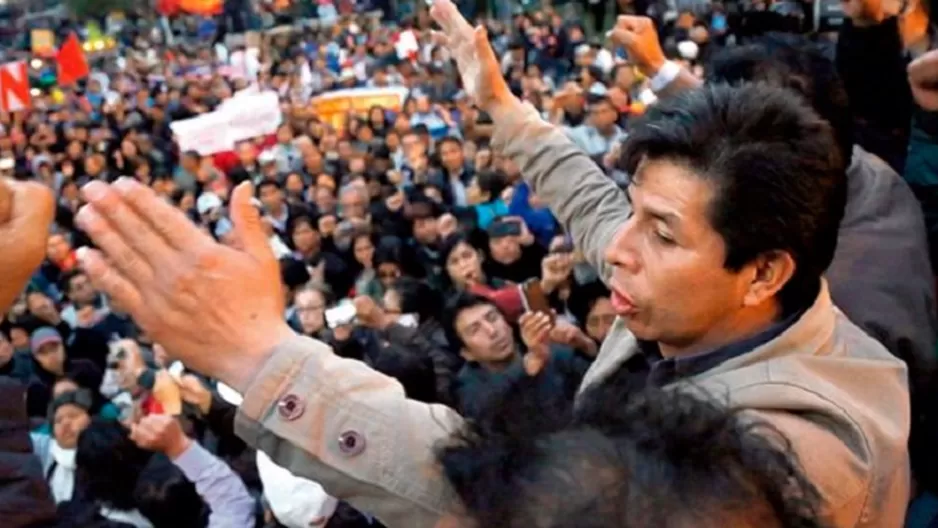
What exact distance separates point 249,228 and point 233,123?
7528 mm

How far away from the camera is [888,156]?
2492 mm

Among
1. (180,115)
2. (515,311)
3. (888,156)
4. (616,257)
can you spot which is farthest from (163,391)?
(180,115)

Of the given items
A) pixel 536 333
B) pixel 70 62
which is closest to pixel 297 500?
pixel 536 333

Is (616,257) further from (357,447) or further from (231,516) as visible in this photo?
(231,516)

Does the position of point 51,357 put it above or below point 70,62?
above

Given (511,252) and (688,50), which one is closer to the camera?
(511,252)

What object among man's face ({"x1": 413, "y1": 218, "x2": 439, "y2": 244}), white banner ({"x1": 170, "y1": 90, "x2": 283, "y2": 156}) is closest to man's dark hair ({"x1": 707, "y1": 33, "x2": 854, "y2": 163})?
man's face ({"x1": 413, "y1": 218, "x2": 439, "y2": 244})

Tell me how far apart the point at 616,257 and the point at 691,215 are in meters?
0.09

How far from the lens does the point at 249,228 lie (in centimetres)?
110

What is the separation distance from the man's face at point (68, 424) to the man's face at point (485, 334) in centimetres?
134

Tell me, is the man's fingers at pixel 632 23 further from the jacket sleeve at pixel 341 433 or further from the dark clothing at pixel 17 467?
the jacket sleeve at pixel 341 433

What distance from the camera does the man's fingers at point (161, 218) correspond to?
1.06 meters

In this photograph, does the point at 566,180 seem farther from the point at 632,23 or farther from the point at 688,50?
the point at 688,50

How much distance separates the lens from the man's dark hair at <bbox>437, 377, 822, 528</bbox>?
2.76 ft
